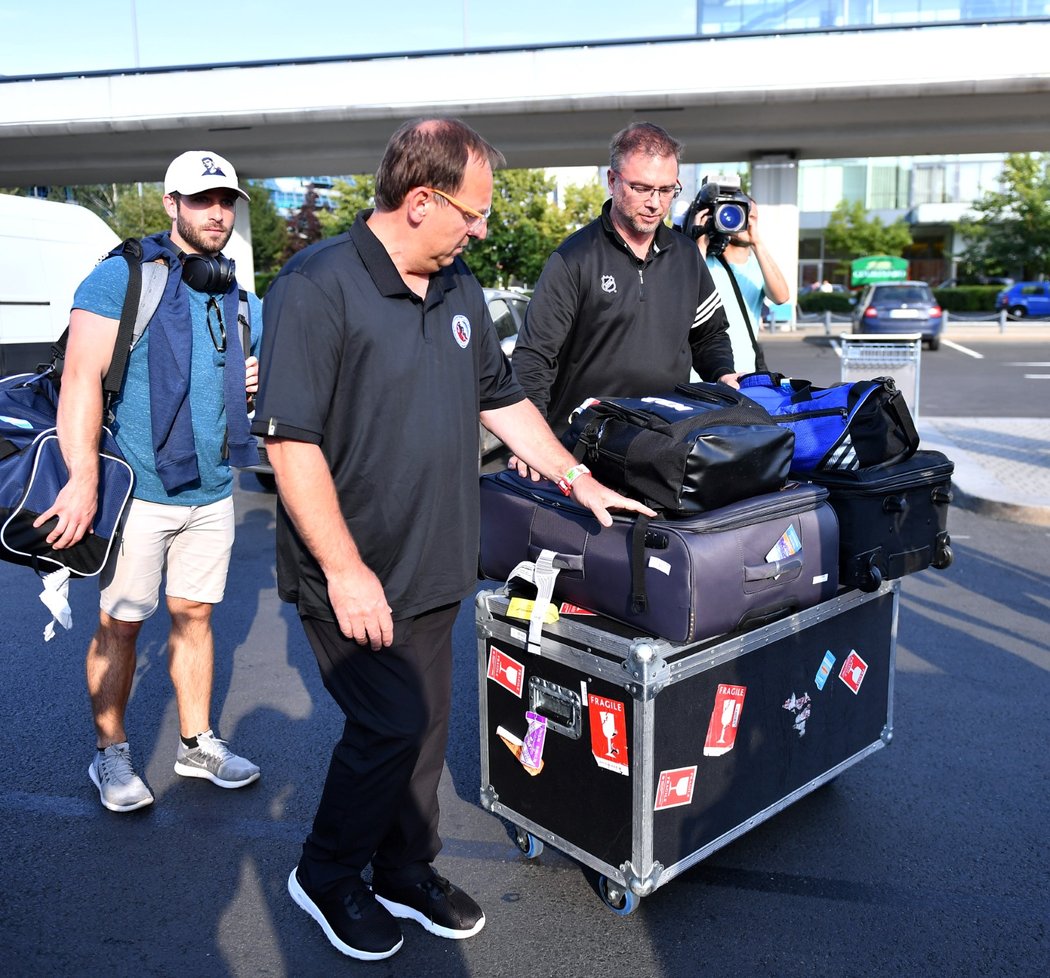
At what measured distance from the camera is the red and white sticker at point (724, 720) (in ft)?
8.99

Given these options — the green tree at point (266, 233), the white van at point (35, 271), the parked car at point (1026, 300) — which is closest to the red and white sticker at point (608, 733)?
the white van at point (35, 271)

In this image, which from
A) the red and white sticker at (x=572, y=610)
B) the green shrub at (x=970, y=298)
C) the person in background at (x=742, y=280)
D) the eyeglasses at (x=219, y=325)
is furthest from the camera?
the green shrub at (x=970, y=298)

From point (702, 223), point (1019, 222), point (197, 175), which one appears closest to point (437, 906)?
point (197, 175)

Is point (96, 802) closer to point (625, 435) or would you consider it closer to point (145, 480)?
point (145, 480)

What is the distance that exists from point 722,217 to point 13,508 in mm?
3120

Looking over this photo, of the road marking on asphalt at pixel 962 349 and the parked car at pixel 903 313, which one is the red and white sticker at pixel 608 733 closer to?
the road marking on asphalt at pixel 962 349

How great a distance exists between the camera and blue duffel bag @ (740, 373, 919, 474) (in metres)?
3.07

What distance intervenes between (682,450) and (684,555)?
0.28 m

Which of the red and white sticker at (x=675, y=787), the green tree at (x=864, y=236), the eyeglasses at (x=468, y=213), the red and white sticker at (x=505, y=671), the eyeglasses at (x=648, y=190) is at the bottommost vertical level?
the red and white sticker at (x=675, y=787)

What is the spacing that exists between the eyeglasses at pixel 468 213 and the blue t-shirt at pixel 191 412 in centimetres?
127

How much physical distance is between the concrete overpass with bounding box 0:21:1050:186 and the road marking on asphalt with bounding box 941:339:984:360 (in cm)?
576

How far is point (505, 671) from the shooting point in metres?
2.98

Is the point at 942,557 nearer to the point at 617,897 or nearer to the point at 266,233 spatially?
the point at 617,897

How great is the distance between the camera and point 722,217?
14.8 ft
